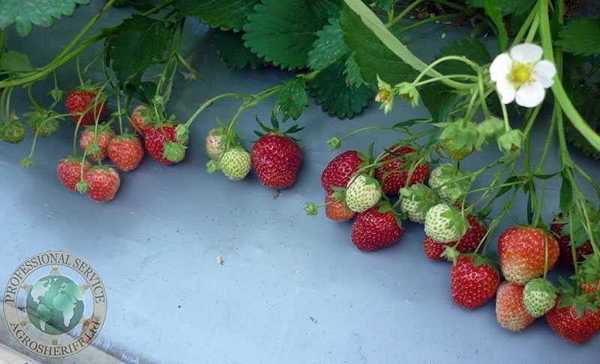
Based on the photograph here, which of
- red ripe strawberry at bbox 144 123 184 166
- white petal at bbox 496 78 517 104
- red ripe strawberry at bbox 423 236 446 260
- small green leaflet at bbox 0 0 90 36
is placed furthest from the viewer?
red ripe strawberry at bbox 144 123 184 166

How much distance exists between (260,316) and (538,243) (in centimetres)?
29

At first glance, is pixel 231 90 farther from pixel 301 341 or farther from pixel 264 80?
pixel 301 341

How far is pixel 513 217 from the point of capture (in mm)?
884

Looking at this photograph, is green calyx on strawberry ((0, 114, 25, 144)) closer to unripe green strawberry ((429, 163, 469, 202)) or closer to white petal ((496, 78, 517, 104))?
unripe green strawberry ((429, 163, 469, 202))

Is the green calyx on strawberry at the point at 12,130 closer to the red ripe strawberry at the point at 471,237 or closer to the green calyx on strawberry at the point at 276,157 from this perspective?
the green calyx on strawberry at the point at 276,157

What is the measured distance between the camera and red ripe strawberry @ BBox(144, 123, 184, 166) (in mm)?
960

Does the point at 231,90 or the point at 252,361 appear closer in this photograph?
the point at 252,361

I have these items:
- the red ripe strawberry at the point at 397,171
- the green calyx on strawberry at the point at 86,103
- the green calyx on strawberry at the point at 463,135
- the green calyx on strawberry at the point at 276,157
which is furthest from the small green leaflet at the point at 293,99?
the green calyx on strawberry at the point at 463,135

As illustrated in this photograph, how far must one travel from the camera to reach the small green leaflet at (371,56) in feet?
2.46

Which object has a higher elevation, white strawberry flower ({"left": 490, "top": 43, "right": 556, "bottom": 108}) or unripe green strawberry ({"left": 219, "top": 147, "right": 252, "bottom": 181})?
white strawberry flower ({"left": 490, "top": 43, "right": 556, "bottom": 108})

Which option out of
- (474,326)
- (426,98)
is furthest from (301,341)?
(426,98)

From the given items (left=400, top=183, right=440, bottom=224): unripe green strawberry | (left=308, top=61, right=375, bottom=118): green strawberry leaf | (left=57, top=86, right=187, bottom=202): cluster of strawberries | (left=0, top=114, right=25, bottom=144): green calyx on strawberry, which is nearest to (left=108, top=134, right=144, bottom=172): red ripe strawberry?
(left=57, top=86, right=187, bottom=202): cluster of strawberries

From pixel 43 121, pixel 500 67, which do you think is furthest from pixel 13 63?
pixel 500 67

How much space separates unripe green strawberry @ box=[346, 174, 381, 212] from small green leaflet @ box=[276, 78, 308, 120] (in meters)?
0.12
